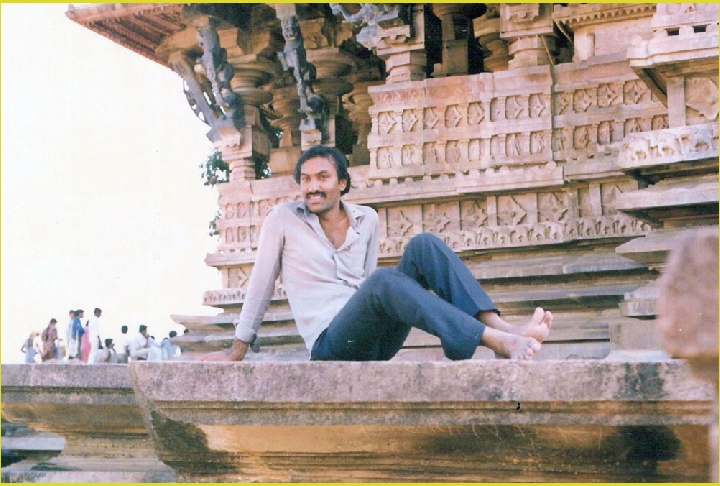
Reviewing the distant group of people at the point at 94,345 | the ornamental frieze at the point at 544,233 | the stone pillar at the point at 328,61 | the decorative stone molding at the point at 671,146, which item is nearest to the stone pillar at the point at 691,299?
the decorative stone molding at the point at 671,146

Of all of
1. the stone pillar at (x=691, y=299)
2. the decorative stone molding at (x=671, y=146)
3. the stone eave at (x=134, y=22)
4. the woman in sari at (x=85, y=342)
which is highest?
the stone eave at (x=134, y=22)

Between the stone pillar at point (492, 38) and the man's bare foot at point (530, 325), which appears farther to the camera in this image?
the stone pillar at point (492, 38)

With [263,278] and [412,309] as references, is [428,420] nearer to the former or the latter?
[412,309]

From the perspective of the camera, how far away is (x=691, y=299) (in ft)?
6.29

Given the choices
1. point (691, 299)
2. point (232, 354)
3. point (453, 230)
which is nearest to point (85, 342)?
point (453, 230)

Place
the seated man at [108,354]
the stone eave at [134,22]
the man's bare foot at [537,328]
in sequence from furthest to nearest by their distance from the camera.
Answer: the seated man at [108,354] → the stone eave at [134,22] → the man's bare foot at [537,328]

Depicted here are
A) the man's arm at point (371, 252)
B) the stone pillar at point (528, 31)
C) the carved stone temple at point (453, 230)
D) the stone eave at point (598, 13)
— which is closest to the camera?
the carved stone temple at point (453, 230)

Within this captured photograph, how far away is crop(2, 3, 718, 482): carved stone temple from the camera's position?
348 centimetres

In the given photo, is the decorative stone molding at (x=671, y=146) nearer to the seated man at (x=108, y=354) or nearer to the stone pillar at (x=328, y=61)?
the stone pillar at (x=328, y=61)

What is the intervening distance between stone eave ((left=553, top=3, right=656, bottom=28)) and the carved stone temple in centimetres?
2

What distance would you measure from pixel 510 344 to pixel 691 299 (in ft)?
6.99

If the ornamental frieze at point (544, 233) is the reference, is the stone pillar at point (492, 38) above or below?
above

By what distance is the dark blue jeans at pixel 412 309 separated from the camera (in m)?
4.06

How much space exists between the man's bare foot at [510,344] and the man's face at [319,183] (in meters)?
1.13
